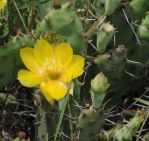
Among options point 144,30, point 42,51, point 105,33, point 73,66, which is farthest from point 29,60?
point 144,30

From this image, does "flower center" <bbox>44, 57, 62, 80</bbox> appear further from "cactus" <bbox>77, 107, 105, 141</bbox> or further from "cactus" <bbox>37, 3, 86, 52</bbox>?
"cactus" <bbox>77, 107, 105, 141</bbox>

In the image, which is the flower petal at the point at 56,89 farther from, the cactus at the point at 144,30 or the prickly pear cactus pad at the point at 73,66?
the cactus at the point at 144,30

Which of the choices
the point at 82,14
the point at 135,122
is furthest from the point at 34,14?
the point at 135,122

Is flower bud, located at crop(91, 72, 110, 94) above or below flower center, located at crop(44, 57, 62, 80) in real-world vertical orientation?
above

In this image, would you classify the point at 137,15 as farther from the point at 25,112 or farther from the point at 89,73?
the point at 25,112

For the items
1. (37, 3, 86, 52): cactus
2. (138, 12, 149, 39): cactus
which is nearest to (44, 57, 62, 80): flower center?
(37, 3, 86, 52): cactus

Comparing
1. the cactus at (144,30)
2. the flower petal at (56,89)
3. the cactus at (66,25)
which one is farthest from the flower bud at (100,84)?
the cactus at (144,30)

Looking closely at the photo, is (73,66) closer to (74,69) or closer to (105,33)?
(74,69)
